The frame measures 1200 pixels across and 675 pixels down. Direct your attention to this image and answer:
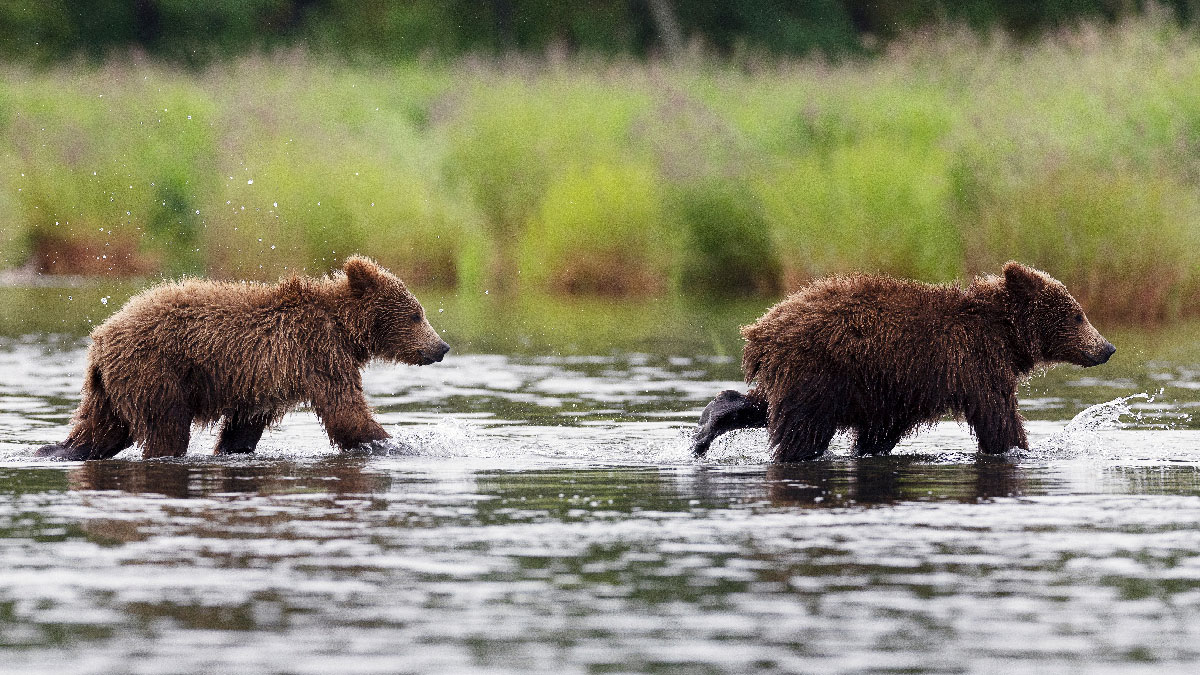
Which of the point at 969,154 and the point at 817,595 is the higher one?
the point at 969,154

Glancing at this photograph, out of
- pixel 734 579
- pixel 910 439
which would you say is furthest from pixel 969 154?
pixel 734 579

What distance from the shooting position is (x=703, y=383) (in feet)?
50.7

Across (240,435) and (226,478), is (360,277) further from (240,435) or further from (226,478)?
(226,478)

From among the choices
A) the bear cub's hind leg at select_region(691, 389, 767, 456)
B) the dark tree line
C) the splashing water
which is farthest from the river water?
the dark tree line

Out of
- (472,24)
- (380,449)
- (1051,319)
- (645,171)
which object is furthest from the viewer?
(472,24)

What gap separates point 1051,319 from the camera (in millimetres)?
11320

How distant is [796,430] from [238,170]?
16.3 meters

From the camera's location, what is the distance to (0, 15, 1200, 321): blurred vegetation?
779 inches

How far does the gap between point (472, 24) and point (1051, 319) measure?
40.6 metres

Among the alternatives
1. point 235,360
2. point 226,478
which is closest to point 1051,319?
point 235,360

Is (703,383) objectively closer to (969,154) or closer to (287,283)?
(287,283)

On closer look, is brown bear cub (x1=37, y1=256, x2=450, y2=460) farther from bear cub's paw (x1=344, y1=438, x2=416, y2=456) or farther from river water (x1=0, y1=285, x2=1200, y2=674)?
river water (x1=0, y1=285, x2=1200, y2=674)

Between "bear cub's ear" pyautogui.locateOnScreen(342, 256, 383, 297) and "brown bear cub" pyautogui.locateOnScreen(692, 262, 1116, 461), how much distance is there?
6.47 ft

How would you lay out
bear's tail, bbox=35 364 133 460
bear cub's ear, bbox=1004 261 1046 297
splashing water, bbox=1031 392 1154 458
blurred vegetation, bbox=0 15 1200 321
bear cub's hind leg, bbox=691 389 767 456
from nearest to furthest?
bear's tail, bbox=35 364 133 460
bear cub's hind leg, bbox=691 389 767 456
bear cub's ear, bbox=1004 261 1046 297
splashing water, bbox=1031 392 1154 458
blurred vegetation, bbox=0 15 1200 321
